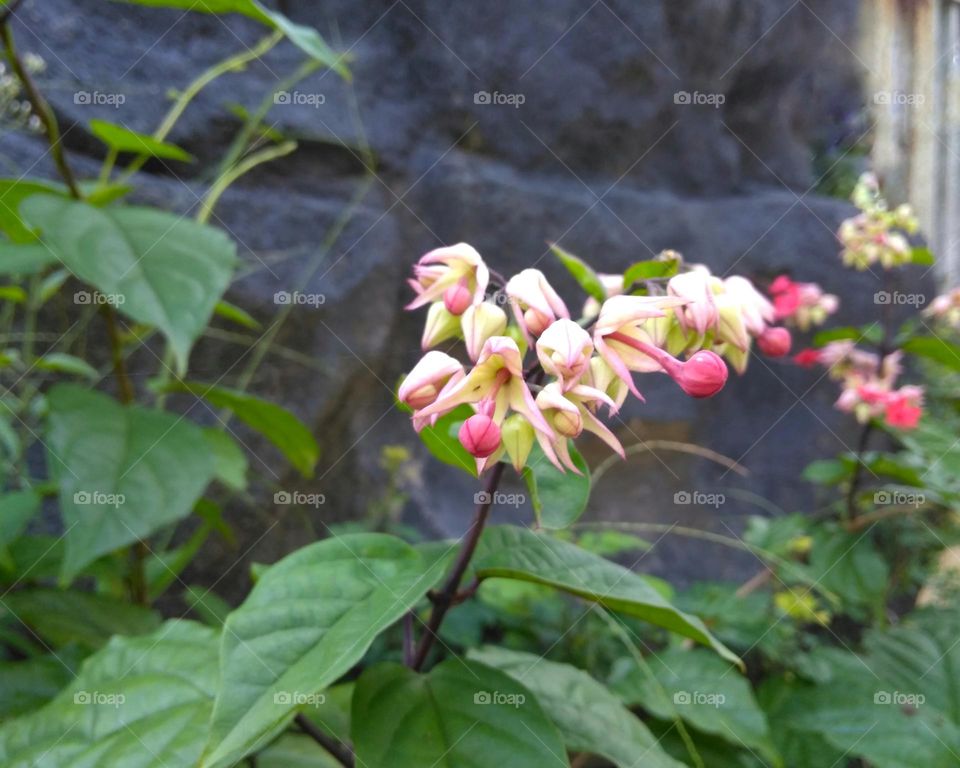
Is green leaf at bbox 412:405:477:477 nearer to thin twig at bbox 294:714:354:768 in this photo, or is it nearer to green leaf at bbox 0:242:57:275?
thin twig at bbox 294:714:354:768

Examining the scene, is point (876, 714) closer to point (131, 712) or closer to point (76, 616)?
point (131, 712)

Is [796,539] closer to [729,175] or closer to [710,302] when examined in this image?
[710,302]

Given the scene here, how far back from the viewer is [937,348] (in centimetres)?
105

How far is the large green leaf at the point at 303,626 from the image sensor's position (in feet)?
1.36

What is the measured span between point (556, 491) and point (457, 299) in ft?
0.57

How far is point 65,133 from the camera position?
1394 millimetres

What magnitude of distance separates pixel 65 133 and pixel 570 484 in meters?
1.37

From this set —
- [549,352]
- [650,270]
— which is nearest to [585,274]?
[650,270]

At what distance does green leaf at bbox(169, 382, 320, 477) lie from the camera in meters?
0.87

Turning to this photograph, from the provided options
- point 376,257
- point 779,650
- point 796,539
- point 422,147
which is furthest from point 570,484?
point 422,147


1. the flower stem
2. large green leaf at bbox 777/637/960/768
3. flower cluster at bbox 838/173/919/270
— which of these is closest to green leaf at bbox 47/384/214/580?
the flower stem

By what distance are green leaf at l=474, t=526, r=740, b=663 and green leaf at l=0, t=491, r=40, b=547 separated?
59 cm

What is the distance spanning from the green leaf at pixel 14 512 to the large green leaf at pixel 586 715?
1.85 feet

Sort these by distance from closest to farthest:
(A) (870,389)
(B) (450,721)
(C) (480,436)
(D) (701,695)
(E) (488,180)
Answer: (C) (480,436) < (B) (450,721) < (D) (701,695) < (A) (870,389) < (E) (488,180)
